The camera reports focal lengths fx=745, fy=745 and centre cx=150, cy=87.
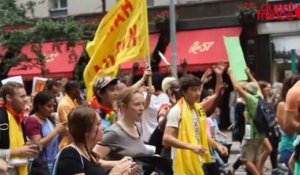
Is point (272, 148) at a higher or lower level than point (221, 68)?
lower

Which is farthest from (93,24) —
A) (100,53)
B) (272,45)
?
(100,53)

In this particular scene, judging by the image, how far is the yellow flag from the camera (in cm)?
979

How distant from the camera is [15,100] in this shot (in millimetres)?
7355

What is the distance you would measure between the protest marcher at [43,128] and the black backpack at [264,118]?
14.2 ft

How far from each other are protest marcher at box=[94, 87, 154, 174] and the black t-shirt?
4.49ft

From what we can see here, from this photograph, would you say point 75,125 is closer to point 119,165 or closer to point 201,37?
point 119,165

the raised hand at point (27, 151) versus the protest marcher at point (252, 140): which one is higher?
the raised hand at point (27, 151)

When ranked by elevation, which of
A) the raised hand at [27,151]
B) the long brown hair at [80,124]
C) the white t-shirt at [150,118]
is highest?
the long brown hair at [80,124]

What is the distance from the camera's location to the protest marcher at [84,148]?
447cm

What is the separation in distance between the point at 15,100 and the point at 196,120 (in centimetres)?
189

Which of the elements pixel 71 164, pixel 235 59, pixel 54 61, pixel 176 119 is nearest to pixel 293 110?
pixel 176 119

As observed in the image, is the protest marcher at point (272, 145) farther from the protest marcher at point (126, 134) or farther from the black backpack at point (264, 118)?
the protest marcher at point (126, 134)

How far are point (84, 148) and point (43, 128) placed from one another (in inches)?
145

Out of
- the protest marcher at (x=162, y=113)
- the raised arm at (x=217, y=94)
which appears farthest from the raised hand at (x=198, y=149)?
the raised arm at (x=217, y=94)
